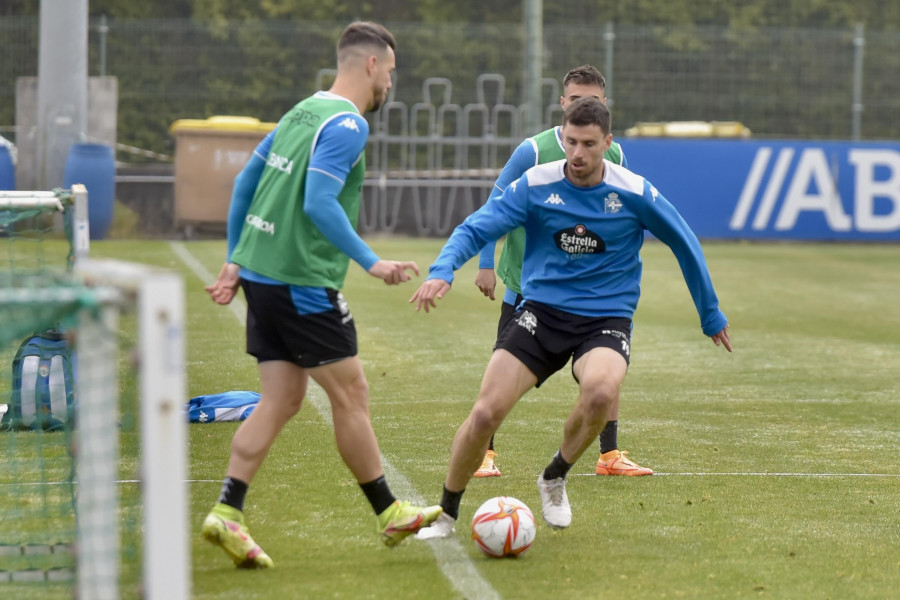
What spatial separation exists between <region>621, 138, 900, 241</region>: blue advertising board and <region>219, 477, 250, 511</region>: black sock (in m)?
17.3

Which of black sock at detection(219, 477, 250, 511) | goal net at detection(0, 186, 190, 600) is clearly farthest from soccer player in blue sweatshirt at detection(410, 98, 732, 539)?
goal net at detection(0, 186, 190, 600)

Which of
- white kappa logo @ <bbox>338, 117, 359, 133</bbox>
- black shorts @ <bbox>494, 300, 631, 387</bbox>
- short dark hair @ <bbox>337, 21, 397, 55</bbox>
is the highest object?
short dark hair @ <bbox>337, 21, 397, 55</bbox>

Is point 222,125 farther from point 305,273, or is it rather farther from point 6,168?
point 305,273

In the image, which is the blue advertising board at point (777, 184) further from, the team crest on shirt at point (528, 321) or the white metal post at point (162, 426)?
the white metal post at point (162, 426)

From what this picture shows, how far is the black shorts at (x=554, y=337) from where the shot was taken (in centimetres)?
541

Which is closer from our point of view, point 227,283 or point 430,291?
point 227,283

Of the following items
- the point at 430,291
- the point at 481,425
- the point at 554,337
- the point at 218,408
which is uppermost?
the point at 430,291

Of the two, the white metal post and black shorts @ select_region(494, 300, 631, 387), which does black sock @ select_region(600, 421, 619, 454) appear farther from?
the white metal post

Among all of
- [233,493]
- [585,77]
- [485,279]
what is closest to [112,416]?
[233,493]

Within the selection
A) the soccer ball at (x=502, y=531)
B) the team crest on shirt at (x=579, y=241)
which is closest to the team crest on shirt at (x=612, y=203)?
the team crest on shirt at (x=579, y=241)

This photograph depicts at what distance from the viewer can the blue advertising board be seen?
21625mm

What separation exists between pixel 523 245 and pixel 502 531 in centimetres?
197

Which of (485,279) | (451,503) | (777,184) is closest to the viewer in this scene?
(451,503)

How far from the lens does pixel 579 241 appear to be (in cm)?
550
